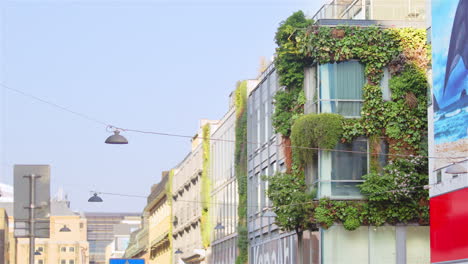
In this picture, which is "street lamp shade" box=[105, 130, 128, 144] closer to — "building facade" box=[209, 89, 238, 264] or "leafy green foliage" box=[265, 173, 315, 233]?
"leafy green foliage" box=[265, 173, 315, 233]

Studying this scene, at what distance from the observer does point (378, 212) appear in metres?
39.0

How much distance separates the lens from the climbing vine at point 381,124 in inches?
1516

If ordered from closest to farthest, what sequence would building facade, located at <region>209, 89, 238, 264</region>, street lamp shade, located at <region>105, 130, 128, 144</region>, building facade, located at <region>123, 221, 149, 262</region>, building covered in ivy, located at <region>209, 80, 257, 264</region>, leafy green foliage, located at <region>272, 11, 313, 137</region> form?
street lamp shade, located at <region>105, 130, 128, 144</region>
leafy green foliage, located at <region>272, 11, 313, 137</region>
building covered in ivy, located at <region>209, 80, 257, 264</region>
building facade, located at <region>209, 89, 238, 264</region>
building facade, located at <region>123, 221, 149, 262</region>

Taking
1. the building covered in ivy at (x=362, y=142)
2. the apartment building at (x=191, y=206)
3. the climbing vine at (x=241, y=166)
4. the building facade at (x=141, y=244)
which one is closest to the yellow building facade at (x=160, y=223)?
the building facade at (x=141, y=244)

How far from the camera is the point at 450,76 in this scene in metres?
33.0

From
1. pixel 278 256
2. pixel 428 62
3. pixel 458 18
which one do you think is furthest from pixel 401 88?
pixel 278 256

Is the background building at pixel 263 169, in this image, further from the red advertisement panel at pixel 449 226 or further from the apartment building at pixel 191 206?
the apartment building at pixel 191 206

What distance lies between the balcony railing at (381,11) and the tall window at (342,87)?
264 cm

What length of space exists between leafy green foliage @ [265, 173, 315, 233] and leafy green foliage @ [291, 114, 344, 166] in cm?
136

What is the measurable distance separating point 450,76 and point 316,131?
7019 millimetres

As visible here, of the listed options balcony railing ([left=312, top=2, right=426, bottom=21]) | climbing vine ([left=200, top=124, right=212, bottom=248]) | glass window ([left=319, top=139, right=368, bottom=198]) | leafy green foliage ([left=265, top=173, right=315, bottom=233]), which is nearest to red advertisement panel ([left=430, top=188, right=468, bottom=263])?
glass window ([left=319, top=139, right=368, bottom=198])

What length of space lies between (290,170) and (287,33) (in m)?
5.48

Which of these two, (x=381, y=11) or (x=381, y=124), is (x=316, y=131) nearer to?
(x=381, y=124)

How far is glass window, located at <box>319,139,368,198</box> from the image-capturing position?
39.1 metres
